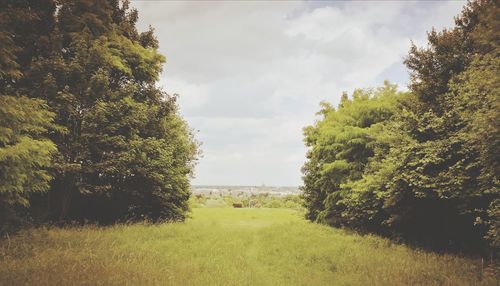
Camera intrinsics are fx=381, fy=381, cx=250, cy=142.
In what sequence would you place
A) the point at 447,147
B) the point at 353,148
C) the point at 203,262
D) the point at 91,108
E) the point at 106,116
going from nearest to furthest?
the point at 203,262
the point at 447,147
the point at 91,108
the point at 106,116
the point at 353,148

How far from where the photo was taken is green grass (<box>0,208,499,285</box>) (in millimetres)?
9008

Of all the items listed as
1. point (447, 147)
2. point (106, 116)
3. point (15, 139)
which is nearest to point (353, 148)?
point (447, 147)

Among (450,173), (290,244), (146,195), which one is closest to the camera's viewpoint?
(450,173)

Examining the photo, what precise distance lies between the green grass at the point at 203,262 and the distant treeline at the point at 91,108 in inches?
137

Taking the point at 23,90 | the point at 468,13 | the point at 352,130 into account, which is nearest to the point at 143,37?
the point at 23,90

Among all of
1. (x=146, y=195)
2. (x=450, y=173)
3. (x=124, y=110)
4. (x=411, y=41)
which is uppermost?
(x=411, y=41)

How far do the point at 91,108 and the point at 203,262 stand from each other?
10059 mm

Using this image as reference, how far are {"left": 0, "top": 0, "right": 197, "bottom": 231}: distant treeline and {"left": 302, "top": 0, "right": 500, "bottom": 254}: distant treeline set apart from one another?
37.4ft

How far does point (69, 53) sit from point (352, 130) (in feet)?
52.3

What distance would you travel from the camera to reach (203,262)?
11695 mm

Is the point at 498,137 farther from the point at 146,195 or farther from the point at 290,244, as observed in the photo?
the point at 146,195

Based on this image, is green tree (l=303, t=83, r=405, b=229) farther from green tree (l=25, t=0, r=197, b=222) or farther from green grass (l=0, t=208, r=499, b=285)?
green tree (l=25, t=0, r=197, b=222)

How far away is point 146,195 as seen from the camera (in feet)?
72.0

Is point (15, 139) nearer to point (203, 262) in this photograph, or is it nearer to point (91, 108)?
point (91, 108)
